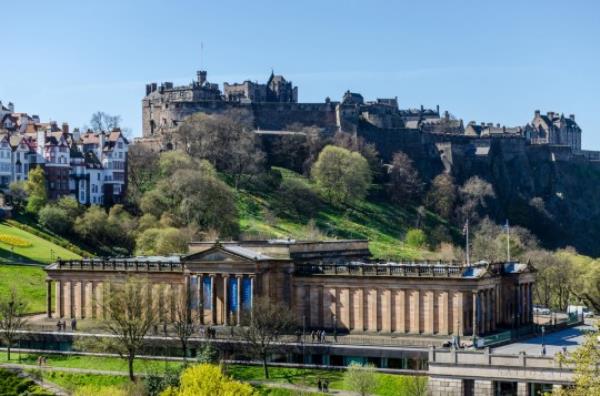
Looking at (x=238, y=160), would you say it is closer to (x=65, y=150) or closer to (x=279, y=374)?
(x=65, y=150)

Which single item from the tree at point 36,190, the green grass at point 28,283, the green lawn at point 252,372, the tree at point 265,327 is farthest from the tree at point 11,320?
the tree at point 36,190

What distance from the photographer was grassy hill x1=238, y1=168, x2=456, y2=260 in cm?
16000

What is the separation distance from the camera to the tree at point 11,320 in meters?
97.3

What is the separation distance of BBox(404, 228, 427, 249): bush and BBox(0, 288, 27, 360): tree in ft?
255

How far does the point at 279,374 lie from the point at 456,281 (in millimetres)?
15897

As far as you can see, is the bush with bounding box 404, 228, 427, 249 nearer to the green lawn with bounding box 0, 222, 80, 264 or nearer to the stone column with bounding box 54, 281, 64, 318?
the green lawn with bounding box 0, 222, 80, 264

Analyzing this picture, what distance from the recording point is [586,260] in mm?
159375

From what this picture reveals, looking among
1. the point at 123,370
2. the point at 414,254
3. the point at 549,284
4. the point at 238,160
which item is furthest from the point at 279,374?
the point at 238,160

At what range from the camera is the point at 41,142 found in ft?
518

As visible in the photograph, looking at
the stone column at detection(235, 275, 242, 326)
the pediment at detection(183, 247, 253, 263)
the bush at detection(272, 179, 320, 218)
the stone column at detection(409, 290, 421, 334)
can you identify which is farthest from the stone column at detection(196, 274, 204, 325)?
the bush at detection(272, 179, 320, 218)

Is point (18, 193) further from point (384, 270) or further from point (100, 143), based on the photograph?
point (384, 270)

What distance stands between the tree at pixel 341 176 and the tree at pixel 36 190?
4844cm

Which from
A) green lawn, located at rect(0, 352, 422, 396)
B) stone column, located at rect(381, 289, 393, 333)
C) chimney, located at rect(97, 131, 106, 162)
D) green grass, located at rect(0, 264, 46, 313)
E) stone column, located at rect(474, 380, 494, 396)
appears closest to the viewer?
stone column, located at rect(474, 380, 494, 396)

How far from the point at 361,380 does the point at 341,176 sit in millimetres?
106146
